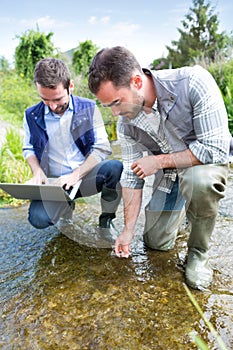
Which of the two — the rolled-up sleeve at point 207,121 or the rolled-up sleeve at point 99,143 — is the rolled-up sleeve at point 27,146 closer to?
the rolled-up sleeve at point 99,143

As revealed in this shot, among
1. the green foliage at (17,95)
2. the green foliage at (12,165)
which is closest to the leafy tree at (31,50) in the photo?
the green foliage at (17,95)

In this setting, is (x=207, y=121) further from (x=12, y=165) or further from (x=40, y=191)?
(x=12, y=165)

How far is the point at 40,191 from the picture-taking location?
1.88 meters

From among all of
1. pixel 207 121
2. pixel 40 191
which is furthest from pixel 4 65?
pixel 207 121

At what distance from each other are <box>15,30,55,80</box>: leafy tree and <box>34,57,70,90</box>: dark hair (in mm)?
7174

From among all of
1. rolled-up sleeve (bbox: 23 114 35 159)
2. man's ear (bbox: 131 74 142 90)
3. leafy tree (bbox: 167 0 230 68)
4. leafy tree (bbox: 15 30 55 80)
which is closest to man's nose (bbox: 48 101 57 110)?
rolled-up sleeve (bbox: 23 114 35 159)

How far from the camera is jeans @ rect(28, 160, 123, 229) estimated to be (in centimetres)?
215

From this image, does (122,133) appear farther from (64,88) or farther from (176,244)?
(176,244)

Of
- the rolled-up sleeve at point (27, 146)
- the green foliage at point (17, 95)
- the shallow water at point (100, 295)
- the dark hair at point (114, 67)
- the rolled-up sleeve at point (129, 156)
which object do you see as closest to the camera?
the shallow water at point (100, 295)

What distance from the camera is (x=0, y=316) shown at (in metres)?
1.49

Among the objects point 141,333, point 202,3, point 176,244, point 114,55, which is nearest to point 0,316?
point 141,333

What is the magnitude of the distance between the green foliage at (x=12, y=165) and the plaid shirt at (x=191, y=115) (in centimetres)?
176

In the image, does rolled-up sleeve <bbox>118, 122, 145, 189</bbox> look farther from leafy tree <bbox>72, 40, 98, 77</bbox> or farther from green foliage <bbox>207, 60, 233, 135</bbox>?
leafy tree <bbox>72, 40, 98, 77</bbox>

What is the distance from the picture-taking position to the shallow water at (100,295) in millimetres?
1346
